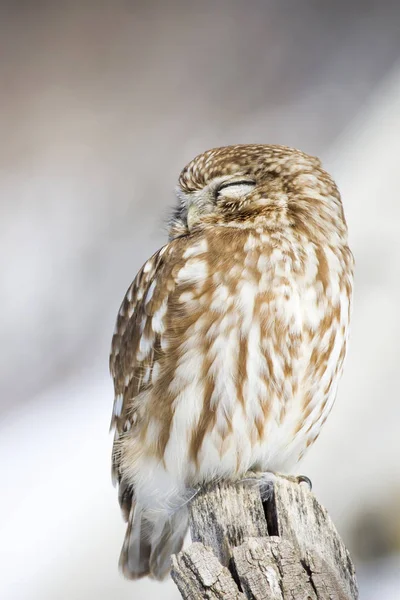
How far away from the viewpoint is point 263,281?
2348 millimetres

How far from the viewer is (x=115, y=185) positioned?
4.97m

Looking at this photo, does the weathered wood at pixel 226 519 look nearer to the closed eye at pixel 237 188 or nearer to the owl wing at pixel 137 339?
the owl wing at pixel 137 339

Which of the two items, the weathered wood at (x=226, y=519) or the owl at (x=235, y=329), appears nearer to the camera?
the weathered wood at (x=226, y=519)

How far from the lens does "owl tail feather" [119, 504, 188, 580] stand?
2.78m

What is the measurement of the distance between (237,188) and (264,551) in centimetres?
117

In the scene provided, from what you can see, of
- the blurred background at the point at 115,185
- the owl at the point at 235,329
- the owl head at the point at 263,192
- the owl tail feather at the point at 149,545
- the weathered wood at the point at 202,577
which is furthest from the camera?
the blurred background at the point at 115,185

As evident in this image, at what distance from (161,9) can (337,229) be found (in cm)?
278

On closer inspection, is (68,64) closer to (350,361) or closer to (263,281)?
(350,361)

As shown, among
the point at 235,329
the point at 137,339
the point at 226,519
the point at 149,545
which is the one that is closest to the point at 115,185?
the point at 137,339

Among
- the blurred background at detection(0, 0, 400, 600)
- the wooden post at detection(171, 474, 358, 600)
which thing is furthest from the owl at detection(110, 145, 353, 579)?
the blurred background at detection(0, 0, 400, 600)

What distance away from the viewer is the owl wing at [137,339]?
252 centimetres

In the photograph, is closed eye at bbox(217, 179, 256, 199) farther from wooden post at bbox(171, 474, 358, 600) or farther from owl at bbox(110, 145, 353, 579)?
wooden post at bbox(171, 474, 358, 600)

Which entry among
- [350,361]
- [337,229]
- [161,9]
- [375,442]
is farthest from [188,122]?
[337,229]

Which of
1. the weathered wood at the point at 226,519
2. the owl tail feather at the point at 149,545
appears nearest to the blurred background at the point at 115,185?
the owl tail feather at the point at 149,545
